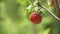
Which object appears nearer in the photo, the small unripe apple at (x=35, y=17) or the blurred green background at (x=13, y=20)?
the small unripe apple at (x=35, y=17)

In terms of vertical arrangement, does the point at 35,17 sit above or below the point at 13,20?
above

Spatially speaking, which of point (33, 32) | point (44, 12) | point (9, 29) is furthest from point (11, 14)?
point (44, 12)

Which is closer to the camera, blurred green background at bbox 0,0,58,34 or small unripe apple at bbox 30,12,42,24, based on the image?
small unripe apple at bbox 30,12,42,24

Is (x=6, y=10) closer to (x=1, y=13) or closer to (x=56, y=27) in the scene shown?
(x=1, y=13)

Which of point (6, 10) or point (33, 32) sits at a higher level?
point (6, 10)

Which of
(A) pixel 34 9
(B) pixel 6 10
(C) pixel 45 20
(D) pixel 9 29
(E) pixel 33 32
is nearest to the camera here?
(A) pixel 34 9

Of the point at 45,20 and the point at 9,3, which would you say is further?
the point at 9,3

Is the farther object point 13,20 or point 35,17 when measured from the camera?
point 13,20

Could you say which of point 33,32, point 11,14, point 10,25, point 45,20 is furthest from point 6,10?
point 45,20

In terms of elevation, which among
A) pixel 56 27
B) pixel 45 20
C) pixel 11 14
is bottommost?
pixel 56 27

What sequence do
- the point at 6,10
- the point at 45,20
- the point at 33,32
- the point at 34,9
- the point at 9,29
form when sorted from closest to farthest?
the point at 34,9, the point at 45,20, the point at 33,32, the point at 9,29, the point at 6,10

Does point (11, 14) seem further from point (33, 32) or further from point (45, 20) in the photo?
point (45, 20)
